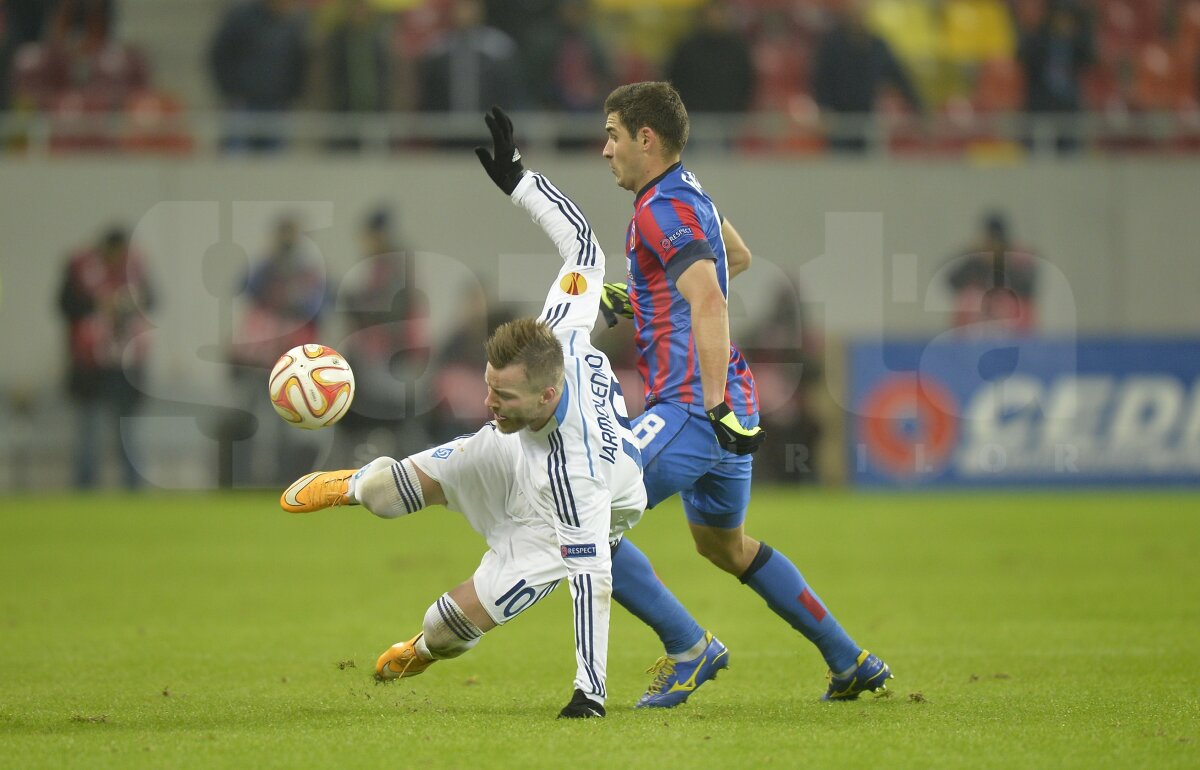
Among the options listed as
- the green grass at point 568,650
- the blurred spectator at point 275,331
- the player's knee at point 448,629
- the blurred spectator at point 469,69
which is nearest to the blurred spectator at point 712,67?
the blurred spectator at point 469,69

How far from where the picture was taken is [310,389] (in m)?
5.98

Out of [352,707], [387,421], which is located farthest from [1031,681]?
[387,421]

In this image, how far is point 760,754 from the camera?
5004mm

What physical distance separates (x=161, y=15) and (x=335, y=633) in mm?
12400

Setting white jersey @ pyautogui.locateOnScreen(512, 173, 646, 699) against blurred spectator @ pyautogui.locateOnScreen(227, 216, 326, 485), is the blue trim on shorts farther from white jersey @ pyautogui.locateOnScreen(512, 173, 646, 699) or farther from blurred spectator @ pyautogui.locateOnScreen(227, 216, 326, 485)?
blurred spectator @ pyautogui.locateOnScreen(227, 216, 326, 485)

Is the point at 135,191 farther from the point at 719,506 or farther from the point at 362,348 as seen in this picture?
the point at 719,506

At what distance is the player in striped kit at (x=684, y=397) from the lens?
5992 mm

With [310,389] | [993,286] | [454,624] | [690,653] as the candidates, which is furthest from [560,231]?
[993,286]

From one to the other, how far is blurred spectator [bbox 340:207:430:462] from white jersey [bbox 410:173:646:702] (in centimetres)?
1035

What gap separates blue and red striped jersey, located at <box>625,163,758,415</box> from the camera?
238 inches

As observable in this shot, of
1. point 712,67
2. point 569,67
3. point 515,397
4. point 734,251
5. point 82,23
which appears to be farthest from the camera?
point 569,67

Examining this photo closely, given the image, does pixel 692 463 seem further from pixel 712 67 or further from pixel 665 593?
pixel 712 67

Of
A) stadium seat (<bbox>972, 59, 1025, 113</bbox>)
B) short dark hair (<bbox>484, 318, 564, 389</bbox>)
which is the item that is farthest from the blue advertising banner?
short dark hair (<bbox>484, 318, 564, 389</bbox>)

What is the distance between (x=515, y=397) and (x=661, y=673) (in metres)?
1.41
